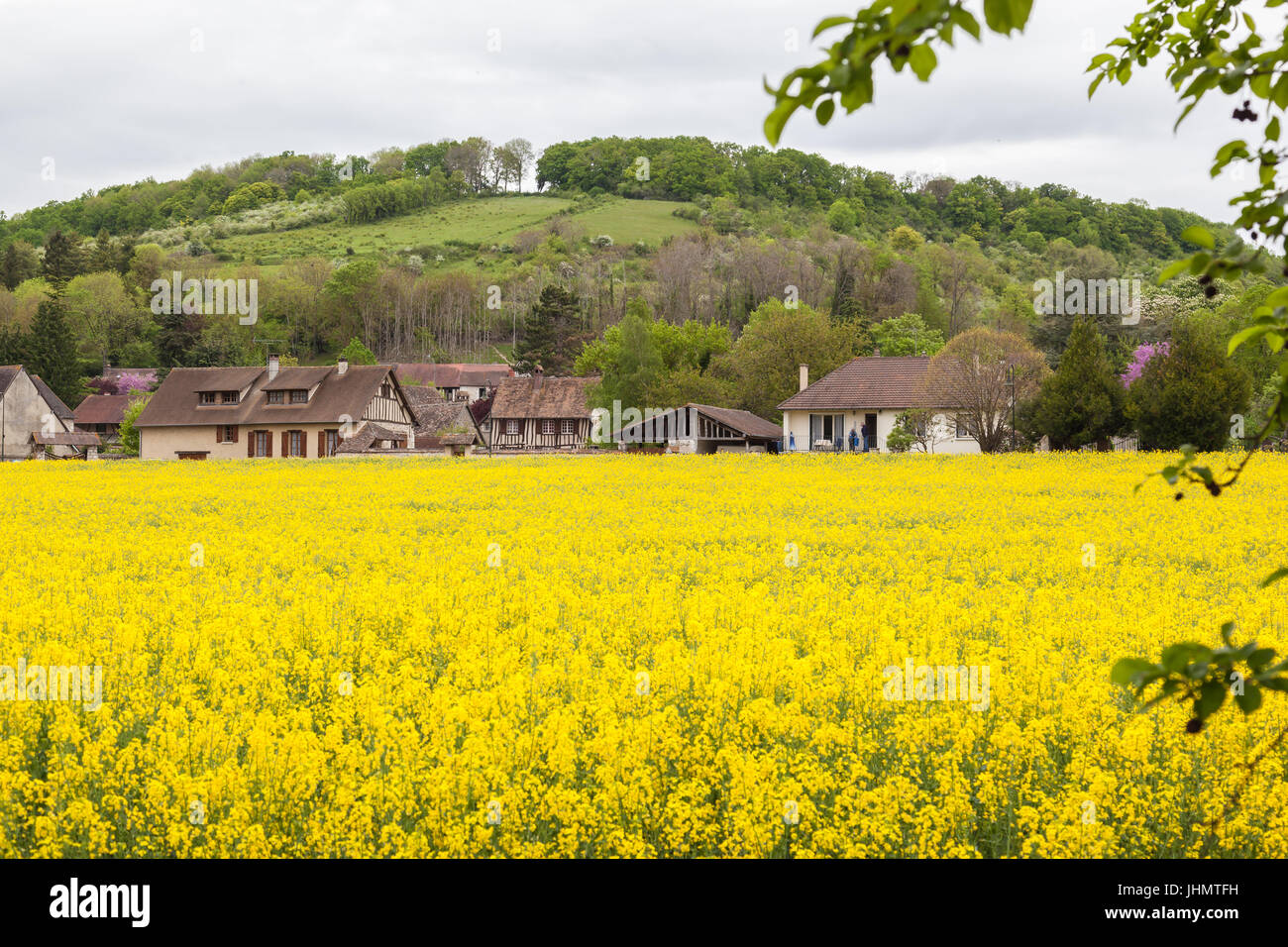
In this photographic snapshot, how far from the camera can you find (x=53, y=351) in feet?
281

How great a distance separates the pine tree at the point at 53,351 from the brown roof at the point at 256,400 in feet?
61.5

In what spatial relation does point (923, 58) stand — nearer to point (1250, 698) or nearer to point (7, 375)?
point (1250, 698)

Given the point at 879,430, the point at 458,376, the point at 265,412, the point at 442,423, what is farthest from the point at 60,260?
the point at 879,430

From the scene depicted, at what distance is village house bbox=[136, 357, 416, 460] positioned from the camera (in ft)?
231

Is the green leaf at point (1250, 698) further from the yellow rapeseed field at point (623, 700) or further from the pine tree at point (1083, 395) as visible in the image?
the pine tree at point (1083, 395)

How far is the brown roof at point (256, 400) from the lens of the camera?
70.1 m

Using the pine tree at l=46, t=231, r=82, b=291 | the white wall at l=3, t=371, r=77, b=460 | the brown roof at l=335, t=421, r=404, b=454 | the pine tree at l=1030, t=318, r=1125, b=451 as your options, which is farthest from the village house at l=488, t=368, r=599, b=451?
the pine tree at l=46, t=231, r=82, b=291

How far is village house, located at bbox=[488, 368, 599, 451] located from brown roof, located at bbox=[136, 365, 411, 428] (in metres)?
11.7

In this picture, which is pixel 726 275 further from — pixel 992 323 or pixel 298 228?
pixel 298 228

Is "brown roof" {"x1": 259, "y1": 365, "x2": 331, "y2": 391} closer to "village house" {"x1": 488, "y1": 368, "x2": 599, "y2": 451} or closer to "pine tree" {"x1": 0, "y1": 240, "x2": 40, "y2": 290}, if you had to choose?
"village house" {"x1": 488, "y1": 368, "x2": 599, "y2": 451}

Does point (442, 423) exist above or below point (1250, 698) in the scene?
above

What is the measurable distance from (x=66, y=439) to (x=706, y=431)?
51028 mm
